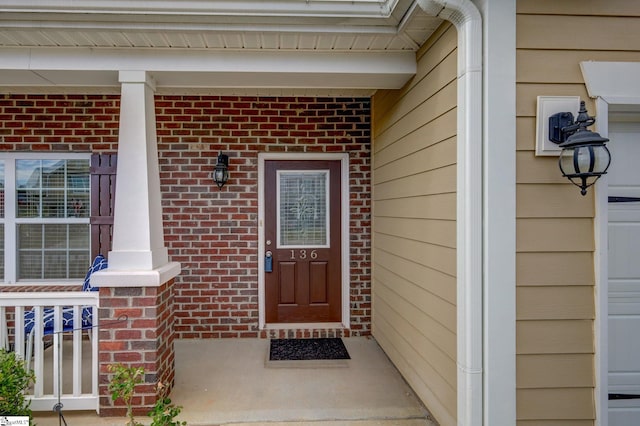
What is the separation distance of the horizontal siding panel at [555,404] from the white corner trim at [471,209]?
22 centimetres

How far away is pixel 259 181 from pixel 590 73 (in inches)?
113

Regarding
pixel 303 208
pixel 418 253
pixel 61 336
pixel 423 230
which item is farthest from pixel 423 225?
pixel 61 336

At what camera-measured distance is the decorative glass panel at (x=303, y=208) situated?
161 inches

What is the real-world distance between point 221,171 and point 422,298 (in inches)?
90.3

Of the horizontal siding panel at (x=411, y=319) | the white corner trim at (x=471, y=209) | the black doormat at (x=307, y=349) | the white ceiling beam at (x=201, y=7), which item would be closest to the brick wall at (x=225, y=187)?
the black doormat at (x=307, y=349)

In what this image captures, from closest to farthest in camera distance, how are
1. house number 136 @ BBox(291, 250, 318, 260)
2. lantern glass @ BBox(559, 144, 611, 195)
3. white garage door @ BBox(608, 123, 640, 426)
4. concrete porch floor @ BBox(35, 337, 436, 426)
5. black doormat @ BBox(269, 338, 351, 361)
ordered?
lantern glass @ BBox(559, 144, 611, 195)
white garage door @ BBox(608, 123, 640, 426)
concrete porch floor @ BBox(35, 337, 436, 426)
black doormat @ BBox(269, 338, 351, 361)
house number 136 @ BBox(291, 250, 318, 260)

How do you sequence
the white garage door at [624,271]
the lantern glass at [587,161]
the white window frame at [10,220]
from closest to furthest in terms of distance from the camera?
1. the lantern glass at [587,161]
2. the white garage door at [624,271]
3. the white window frame at [10,220]

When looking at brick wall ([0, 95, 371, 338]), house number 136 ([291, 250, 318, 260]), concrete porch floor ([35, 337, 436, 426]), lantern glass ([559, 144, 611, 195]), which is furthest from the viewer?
house number 136 ([291, 250, 318, 260])

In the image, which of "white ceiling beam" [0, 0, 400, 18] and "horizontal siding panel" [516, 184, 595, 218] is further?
"white ceiling beam" [0, 0, 400, 18]

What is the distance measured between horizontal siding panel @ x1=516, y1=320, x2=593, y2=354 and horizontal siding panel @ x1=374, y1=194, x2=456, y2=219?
0.68 metres

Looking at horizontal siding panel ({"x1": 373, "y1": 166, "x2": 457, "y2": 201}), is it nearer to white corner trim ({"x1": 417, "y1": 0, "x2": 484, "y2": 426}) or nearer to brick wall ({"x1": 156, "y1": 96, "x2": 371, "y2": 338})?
white corner trim ({"x1": 417, "y1": 0, "x2": 484, "y2": 426})

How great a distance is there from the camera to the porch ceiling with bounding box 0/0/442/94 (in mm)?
2205

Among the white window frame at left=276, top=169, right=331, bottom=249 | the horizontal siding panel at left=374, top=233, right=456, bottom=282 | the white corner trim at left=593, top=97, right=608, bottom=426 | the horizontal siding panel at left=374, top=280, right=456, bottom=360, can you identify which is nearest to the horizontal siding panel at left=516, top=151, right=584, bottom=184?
the white corner trim at left=593, top=97, right=608, bottom=426

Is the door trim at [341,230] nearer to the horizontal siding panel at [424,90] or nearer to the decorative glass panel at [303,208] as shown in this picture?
the decorative glass panel at [303,208]
